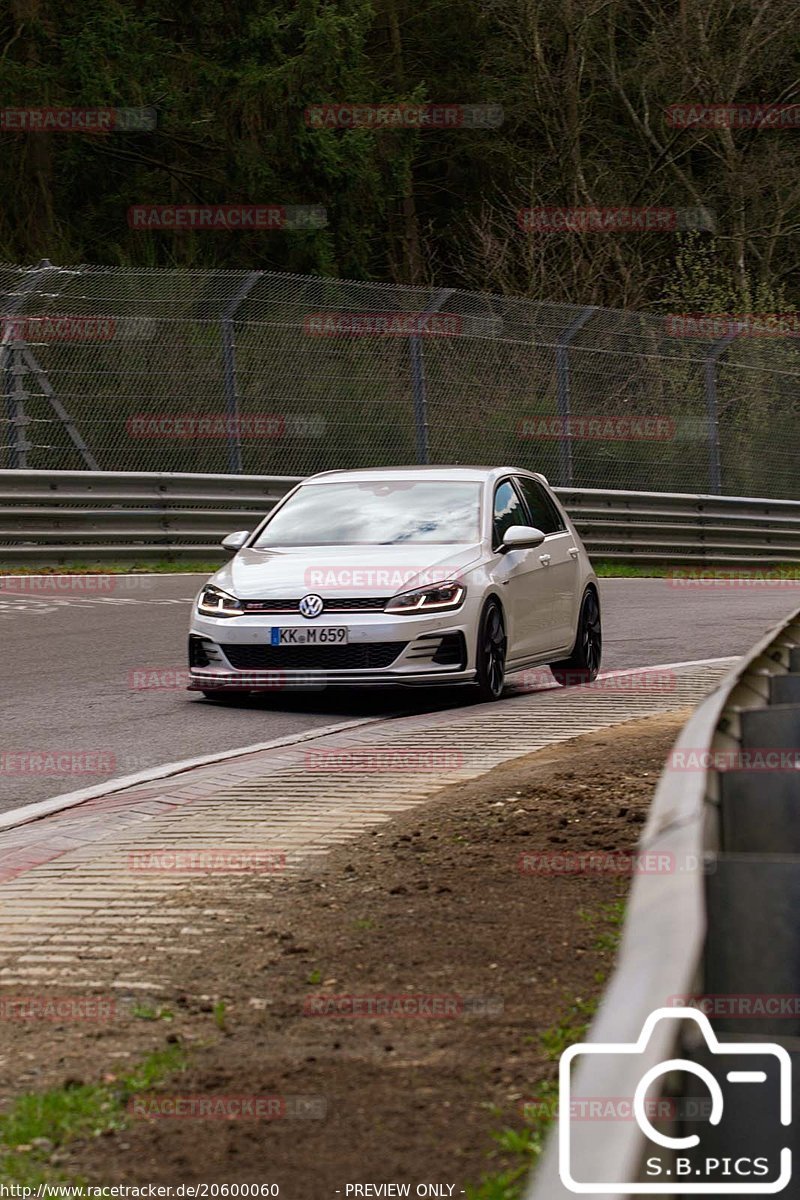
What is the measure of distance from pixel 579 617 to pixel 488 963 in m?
8.39

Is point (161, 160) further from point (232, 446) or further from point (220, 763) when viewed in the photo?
point (220, 763)

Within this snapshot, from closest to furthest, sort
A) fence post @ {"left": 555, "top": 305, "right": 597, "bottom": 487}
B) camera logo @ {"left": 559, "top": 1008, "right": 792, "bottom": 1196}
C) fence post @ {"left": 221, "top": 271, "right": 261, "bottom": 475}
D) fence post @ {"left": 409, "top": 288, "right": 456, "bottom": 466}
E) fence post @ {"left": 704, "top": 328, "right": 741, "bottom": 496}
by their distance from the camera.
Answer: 1. camera logo @ {"left": 559, "top": 1008, "right": 792, "bottom": 1196}
2. fence post @ {"left": 221, "top": 271, "right": 261, "bottom": 475}
3. fence post @ {"left": 409, "top": 288, "right": 456, "bottom": 466}
4. fence post @ {"left": 555, "top": 305, "right": 597, "bottom": 487}
5. fence post @ {"left": 704, "top": 328, "right": 741, "bottom": 496}

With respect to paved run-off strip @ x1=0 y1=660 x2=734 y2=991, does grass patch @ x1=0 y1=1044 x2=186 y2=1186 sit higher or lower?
higher

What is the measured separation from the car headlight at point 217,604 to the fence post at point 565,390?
14.8 meters

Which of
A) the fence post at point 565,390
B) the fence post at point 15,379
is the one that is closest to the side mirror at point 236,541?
the fence post at point 15,379

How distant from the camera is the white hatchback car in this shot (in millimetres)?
11398

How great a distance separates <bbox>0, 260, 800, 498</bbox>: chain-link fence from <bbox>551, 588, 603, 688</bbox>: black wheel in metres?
9.14

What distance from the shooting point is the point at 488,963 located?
509 cm

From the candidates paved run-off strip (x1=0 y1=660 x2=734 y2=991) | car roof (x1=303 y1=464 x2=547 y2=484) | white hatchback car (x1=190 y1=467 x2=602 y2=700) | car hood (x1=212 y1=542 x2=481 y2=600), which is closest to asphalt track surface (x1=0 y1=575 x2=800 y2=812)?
white hatchback car (x1=190 y1=467 x2=602 y2=700)

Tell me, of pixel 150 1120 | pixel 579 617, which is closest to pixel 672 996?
pixel 150 1120

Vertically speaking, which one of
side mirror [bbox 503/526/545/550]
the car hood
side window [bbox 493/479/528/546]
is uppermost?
side window [bbox 493/479/528/546]

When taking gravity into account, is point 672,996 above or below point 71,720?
above

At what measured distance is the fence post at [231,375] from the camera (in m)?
22.5

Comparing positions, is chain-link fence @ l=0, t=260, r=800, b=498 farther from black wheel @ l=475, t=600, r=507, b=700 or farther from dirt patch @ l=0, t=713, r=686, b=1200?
dirt patch @ l=0, t=713, r=686, b=1200
